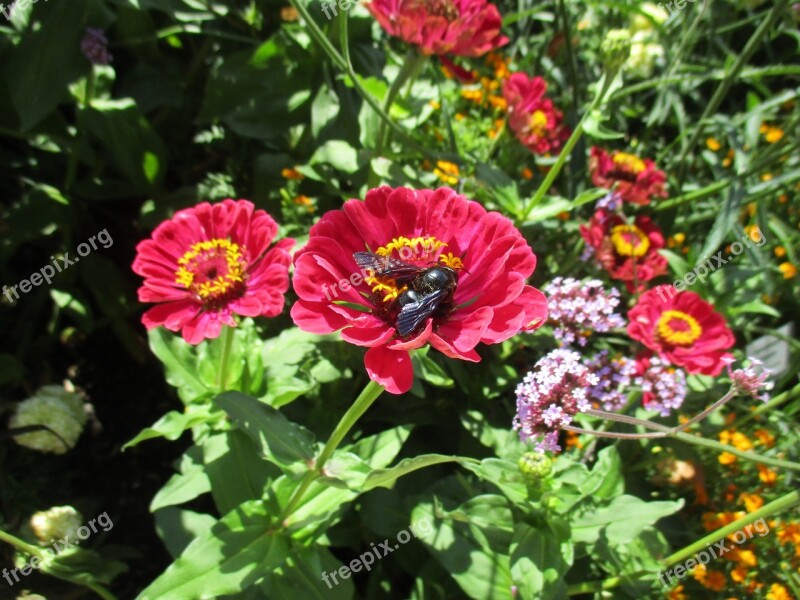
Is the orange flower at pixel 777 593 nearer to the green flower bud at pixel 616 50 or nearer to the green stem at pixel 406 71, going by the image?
the green flower bud at pixel 616 50

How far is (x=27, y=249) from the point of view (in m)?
2.31

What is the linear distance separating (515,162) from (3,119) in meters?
1.52

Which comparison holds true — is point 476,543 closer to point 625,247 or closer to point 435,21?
point 625,247

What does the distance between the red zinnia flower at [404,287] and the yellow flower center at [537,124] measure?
983 millimetres

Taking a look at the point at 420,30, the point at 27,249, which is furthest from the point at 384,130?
the point at 27,249

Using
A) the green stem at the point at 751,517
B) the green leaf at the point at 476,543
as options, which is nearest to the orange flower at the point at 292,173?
the green leaf at the point at 476,543

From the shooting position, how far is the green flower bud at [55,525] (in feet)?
5.06

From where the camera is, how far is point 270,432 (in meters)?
1.25

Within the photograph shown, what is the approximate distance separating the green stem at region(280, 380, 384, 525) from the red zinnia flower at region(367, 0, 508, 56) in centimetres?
85

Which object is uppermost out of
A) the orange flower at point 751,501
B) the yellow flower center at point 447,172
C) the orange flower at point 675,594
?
the yellow flower center at point 447,172

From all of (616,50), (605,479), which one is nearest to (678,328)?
(605,479)

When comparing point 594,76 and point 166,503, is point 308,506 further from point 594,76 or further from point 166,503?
point 594,76

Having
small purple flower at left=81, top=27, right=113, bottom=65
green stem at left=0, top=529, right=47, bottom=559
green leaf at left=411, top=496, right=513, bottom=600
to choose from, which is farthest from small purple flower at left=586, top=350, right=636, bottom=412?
small purple flower at left=81, top=27, right=113, bottom=65

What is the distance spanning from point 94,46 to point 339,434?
1362 millimetres
